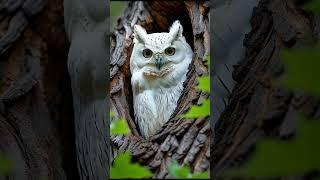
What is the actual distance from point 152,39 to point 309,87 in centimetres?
140

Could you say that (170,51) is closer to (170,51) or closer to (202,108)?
(170,51)

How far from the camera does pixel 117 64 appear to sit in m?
1.53

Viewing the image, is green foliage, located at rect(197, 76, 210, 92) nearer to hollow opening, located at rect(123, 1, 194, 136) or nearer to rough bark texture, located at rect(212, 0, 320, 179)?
rough bark texture, located at rect(212, 0, 320, 179)

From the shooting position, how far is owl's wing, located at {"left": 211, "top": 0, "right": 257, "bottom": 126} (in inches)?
47.1

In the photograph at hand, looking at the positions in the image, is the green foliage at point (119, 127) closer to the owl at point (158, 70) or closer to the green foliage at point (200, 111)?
the green foliage at point (200, 111)

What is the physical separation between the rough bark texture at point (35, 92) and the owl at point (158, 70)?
274 mm

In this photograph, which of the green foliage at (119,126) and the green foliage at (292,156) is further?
the green foliage at (119,126)

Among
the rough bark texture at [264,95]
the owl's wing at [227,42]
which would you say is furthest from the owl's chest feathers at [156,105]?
the rough bark texture at [264,95]

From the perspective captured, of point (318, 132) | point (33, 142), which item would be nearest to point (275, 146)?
point (318, 132)

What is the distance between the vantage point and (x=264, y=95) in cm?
86

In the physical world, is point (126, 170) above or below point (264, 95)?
below

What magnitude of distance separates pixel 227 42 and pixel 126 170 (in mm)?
561

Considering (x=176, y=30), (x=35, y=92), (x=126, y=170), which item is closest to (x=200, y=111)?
(x=126, y=170)

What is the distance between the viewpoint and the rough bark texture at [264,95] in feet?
2.53
